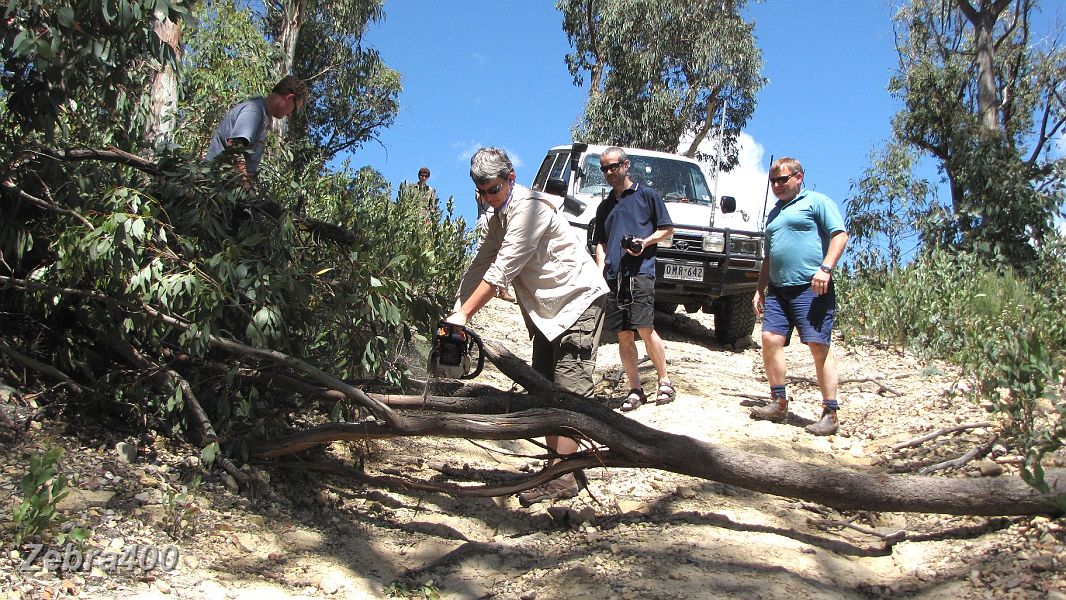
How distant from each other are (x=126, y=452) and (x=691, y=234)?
6218 mm

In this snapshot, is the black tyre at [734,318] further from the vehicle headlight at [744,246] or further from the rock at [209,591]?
the rock at [209,591]

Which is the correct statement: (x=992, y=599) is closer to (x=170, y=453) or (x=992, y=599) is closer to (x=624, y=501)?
(x=624, y=501)

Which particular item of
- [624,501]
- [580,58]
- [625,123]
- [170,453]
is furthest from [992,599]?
[580,58]

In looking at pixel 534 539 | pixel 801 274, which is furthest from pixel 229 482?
pixel 801 274

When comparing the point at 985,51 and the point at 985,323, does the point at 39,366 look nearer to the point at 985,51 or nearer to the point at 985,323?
the point at 985,323

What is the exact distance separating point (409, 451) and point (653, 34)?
23.5 meters

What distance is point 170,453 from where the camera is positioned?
420cm

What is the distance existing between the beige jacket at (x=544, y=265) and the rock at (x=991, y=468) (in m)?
1.97

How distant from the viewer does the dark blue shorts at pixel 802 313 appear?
5375 millimetres

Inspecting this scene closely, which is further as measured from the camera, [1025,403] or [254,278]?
[1025,403]

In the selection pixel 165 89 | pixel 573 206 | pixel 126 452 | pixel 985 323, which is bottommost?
pixel 126 452

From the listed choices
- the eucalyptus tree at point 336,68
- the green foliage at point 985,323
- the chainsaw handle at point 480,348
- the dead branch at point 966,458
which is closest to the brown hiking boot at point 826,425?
the green foliage at point 985,323

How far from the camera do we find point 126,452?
3975 millimetres

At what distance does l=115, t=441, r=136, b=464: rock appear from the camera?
397 centimetres
